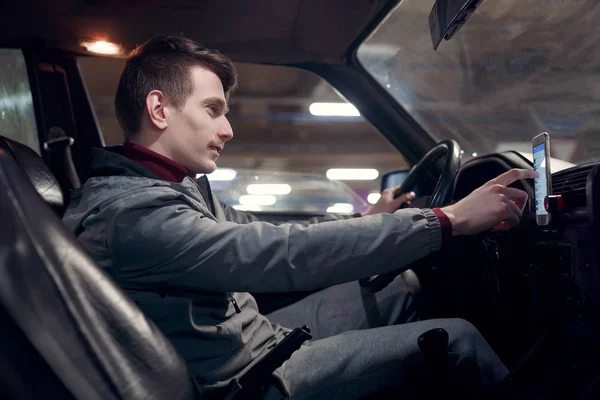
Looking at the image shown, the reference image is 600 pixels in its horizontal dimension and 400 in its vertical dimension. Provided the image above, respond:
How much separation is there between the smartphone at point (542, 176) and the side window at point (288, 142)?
99 centimetres

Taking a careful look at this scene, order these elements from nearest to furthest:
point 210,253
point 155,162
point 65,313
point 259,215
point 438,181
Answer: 1. point 65,313
2. point 210,253
3. point 155,162
4. point 438,181
5. point 259,215

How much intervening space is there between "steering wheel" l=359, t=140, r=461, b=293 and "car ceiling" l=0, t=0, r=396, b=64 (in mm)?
679

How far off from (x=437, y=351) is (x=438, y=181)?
0.54m

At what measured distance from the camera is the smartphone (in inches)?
42.5

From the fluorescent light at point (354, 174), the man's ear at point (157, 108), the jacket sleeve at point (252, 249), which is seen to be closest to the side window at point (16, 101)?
the man's ear at point (157, 108)

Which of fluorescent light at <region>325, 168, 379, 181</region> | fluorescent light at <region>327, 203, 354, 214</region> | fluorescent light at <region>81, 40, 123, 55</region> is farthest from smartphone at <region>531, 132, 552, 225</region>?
fluorescent light at <region>325, 168, 379, 181</region>

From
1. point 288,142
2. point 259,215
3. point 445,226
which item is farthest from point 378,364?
point 288,142

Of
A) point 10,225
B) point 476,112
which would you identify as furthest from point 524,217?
point 476,112

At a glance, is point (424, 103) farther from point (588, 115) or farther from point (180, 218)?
point (180, 218)

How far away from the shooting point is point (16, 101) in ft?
7.35

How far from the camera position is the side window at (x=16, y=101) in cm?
219

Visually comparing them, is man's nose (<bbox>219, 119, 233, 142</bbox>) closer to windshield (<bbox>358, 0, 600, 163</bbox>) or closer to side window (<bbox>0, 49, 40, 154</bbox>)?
windshield (<bbox>358, 0, 600, 163</bbox>)

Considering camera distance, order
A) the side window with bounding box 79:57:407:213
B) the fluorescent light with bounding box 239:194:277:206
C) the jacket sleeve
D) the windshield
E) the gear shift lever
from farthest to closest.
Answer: the fluorescent light with bounding box 239:194:277:206, the side window with bounding box 79:57:407:213, the windshield, the gear shift lever, the jacket sleeve

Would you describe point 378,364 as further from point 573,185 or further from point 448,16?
point 448,16
